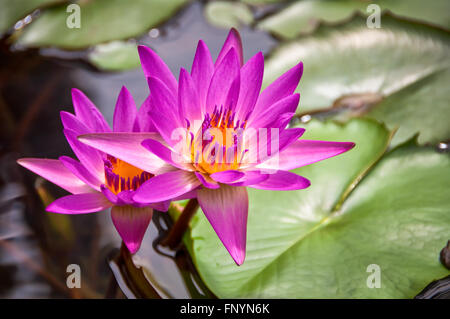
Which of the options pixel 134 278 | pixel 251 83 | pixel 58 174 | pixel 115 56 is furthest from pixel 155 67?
pixel 115 56

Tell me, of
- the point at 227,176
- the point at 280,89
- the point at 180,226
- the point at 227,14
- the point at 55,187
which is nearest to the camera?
the point at 227,176

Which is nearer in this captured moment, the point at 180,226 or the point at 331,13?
the point at 180,226

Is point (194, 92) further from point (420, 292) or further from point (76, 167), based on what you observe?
point (420, 292)

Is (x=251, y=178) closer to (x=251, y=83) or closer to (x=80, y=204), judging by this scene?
(x=251, y=83)

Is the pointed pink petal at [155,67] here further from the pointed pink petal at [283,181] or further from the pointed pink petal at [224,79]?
the pointed pink petal at [283,181]

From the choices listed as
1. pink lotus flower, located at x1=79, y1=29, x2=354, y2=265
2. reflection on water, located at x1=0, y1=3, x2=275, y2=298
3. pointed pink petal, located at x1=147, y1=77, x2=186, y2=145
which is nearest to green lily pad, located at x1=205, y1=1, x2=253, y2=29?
reflection on water, located at x1=0, y1=3, x2=275, y2=298

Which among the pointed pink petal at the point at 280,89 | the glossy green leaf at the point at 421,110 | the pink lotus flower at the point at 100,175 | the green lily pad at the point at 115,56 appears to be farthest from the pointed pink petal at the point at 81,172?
the glossy green leaf at the point at 421,110
